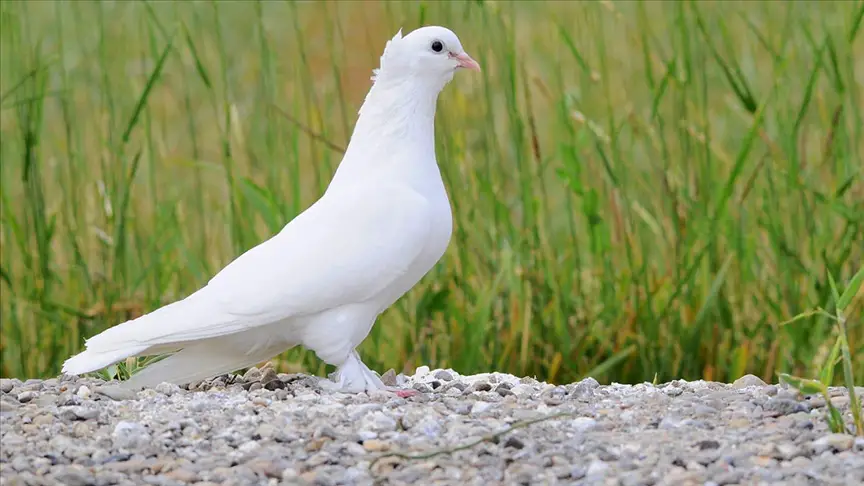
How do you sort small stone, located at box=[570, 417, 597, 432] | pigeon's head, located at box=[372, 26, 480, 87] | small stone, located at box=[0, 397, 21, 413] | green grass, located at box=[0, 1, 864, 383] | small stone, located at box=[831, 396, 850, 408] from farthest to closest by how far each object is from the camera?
green grass, located at box=[0, 1, 864, 383], pigeon's head, located at box=[372, 26, 480, 87], small stone, located at box=[831, 396, 850, 408], small stone, located at box=[0, 397, 21, 413], small stone, located at box=[570, 417, 597, 432]

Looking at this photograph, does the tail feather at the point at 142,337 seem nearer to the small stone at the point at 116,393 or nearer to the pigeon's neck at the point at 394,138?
the small stone at the point at 116,393

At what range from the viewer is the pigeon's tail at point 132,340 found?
11.5 ft

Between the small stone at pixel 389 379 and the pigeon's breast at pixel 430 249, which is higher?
the pigeon's breast at pixel 430 249

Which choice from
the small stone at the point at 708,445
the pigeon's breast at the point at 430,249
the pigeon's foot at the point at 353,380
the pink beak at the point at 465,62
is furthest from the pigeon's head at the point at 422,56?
the small stone at the point at 708,445

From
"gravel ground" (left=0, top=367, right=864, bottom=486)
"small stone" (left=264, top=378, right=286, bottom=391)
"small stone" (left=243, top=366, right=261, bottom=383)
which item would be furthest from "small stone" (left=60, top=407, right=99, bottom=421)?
"small stone" (left=243, top=366, right=261, bottom=383)

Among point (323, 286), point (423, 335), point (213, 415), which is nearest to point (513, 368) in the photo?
point (423, 335)

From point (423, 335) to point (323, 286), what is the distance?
1.19m

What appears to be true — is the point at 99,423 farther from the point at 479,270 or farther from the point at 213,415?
the point at 479,270

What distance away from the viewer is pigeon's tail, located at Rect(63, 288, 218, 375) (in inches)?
138

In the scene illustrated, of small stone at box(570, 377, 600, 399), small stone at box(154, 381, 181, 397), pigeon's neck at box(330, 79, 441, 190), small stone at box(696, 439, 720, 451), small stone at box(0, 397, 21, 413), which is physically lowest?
small stone at box(570, 377, 600, 399)

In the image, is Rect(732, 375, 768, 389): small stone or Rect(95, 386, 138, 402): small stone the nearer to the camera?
Rect(95, 386, 138, 402): small stone

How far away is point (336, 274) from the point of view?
143 inches

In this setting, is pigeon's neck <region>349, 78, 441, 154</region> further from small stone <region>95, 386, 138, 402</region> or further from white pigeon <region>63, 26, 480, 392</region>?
small stone <region>95, 386, 138, 402</region>

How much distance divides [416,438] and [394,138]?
1129 millimetres
